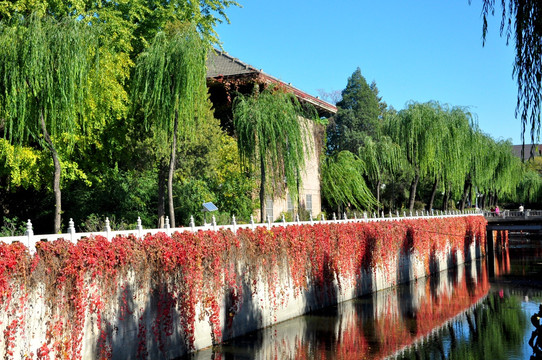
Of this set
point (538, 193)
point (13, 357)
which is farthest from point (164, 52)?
point (538, 193)

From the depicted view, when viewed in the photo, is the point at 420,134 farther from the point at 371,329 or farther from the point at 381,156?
the point at 371,329

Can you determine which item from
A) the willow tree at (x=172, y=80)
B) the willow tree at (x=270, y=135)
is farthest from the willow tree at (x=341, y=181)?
the willow tree at (x=172, y=80)

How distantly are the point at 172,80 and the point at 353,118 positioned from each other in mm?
50014

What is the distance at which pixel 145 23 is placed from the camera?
32000mm

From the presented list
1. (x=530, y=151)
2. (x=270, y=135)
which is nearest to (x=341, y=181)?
(x=270, y=135)

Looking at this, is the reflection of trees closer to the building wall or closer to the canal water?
the canal water

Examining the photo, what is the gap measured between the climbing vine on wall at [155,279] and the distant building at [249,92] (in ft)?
28.6

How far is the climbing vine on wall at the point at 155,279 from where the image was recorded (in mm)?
11797

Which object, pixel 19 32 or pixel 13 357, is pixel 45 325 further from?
pixel 19 32

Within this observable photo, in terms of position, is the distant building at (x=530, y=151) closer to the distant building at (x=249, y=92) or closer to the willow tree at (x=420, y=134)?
the willow tree at (x=420, y=134)

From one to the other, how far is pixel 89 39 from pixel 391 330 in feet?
42.6

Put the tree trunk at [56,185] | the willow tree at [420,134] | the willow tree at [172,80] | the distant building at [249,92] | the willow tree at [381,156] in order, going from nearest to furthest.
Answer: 1. the tree trunk at [56,185]
2. the willow tree at [172,80]
3. the distant building at [249,92]
4. the willow tree at [420,134]
5. the willow tree at [381,156]

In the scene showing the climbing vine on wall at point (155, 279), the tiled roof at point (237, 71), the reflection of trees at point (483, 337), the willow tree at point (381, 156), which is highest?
the tiled roof at point (237, 71)

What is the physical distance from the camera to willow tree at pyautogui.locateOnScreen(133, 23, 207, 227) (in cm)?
1992
